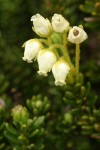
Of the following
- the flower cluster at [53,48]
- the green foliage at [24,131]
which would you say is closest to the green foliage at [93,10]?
the flower cluster at [53,48]

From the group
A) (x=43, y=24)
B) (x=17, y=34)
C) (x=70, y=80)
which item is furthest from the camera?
(x=17, y=34)

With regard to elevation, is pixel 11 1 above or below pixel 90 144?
above

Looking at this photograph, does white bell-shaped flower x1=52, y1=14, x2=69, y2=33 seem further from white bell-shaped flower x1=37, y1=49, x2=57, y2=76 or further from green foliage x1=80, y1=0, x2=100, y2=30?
green foliage x1=80, y1=0, x2=100, y2=30

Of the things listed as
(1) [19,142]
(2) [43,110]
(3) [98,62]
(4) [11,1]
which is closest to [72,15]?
(3) [98,62]

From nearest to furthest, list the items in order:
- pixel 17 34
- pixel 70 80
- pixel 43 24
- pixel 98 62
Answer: pixel 43 24
pixel 70 80
pixel 98 62
pixel 17 34

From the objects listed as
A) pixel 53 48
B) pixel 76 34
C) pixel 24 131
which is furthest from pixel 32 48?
pixel 24 131

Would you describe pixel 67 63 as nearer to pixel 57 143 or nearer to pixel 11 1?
pixel 57 143
